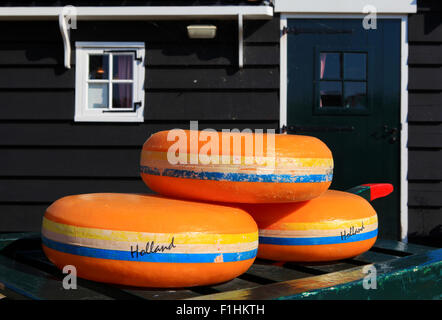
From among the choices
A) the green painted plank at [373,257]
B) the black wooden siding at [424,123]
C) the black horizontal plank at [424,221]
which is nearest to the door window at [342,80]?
the black wooden siding at [424,123]

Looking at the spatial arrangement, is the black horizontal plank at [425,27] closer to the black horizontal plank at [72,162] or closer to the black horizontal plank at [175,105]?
the black horizontal plank at [175,105]

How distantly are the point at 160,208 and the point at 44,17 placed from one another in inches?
125

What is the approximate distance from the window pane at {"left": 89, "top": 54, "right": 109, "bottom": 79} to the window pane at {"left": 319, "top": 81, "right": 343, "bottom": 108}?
1.96 m

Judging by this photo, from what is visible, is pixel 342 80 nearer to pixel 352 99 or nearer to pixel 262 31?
pixel 352 99

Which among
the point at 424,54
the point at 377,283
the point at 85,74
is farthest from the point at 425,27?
the point at 377,283

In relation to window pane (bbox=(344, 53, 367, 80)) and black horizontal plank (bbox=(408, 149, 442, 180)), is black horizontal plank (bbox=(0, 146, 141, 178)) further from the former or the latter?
black horizontal plank (bbox=(408, 149, 442, 180))

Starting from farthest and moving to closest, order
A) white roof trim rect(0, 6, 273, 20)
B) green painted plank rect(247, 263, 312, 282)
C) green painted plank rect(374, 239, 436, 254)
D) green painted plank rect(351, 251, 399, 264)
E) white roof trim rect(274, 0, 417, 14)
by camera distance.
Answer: white roof trim rect(274, 0, 417, 14) < white roof trim rect(0, 6, 273, 20) < green painted plank rect(374, 239, 436, 254) < green painted plank rect(351, 251, 399, 264) < green painted plank rect(247, 263, 312, 282)

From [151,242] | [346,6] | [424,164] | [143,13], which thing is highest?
[346,6]

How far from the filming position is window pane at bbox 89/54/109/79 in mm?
4047

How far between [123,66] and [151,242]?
300 cm

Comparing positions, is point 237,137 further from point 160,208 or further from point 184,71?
point 184,71

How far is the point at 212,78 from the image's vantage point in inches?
156

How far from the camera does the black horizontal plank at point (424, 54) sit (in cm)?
397

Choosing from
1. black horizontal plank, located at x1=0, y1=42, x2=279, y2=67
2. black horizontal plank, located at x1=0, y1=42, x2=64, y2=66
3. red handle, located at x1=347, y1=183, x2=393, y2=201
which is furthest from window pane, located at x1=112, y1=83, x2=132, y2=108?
red handle, located at x1=347, y1=183, x2=393, y2=201
